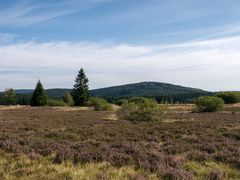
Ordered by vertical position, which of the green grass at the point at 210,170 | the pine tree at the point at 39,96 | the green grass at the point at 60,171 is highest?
the pine tree at the point at 39,96

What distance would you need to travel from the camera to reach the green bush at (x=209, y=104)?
171 feet

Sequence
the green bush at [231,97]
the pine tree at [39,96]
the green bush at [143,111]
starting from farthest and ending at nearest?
the green bush at [231,97], the pine tree at [39,96], the green bush at [143,111]

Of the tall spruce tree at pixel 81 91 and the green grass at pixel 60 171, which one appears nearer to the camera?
the green grass at pixel 60 171

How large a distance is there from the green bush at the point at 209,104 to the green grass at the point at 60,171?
146ft

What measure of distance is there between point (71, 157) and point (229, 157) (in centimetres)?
480

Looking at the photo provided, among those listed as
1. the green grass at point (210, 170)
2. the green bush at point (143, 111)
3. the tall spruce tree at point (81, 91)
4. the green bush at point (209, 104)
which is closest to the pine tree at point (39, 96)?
the tall spruce tree at point (81, 91)

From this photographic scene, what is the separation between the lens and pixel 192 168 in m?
9.16

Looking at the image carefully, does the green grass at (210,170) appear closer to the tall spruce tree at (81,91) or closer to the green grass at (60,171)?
the green grass at (60,171)

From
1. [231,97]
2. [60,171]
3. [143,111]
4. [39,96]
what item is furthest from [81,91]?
[60,171]

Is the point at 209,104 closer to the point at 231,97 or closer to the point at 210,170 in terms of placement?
the point at 231,97

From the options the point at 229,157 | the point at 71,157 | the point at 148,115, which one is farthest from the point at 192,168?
the point at 148,115

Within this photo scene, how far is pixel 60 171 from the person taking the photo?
8.82m

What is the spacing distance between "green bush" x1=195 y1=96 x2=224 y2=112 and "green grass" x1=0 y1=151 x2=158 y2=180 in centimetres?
4443

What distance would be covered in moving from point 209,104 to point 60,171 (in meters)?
45.7
